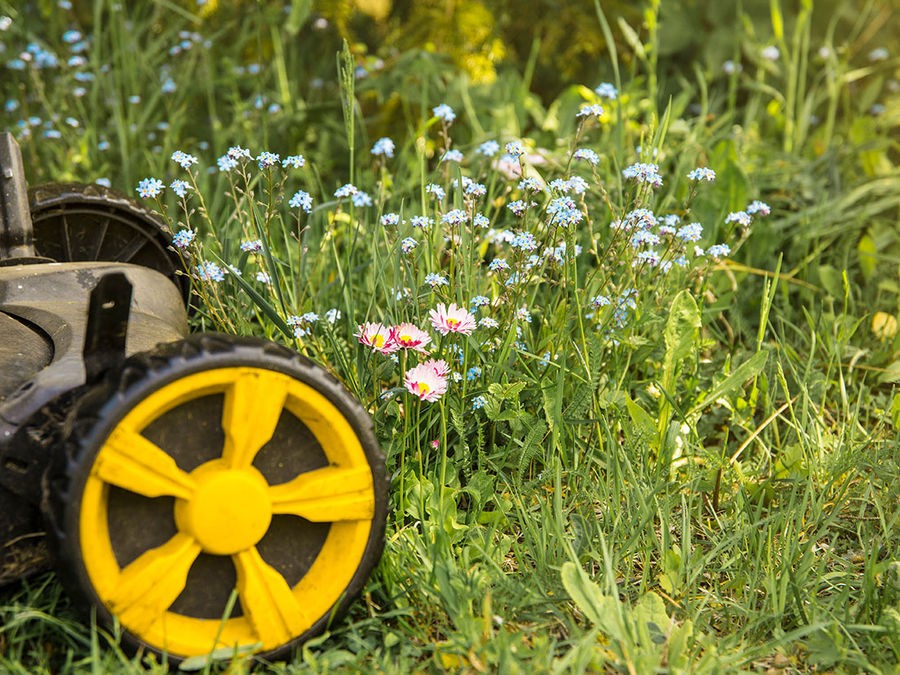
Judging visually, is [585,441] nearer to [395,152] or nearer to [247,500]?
[247,500]

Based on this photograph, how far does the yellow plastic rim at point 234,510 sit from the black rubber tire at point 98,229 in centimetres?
95

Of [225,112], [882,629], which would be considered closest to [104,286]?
[882,629]

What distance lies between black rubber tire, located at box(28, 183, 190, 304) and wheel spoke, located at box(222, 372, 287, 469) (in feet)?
3.12

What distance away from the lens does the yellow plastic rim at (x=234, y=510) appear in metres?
1.49

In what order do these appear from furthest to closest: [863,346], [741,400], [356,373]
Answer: [863,346] < [741,400] < [356,373]

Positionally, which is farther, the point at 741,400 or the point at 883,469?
the point at 741,400

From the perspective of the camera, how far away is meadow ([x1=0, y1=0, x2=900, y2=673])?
175cm

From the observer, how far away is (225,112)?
411cm

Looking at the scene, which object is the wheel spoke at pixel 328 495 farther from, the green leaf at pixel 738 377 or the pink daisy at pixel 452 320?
the green leaf at pixel 738 377

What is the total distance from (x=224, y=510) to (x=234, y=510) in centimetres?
2

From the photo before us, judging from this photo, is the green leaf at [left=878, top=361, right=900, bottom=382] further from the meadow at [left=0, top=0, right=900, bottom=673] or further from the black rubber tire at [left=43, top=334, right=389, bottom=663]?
the black rubber tire at [left=43, top=334, right=389, bottom=663]

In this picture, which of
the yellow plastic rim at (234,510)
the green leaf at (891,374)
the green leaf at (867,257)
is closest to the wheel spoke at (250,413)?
the yellow plastic rim at (234,510)

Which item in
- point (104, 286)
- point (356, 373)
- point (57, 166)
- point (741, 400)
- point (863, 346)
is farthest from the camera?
point (57, 166)

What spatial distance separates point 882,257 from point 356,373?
5.61 feet
